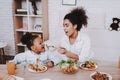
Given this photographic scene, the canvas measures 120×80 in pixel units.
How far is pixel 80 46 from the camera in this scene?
7.48 ft

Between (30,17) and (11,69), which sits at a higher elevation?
(30,17)

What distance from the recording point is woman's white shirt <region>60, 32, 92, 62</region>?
221 centimetres

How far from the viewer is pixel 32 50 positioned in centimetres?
207

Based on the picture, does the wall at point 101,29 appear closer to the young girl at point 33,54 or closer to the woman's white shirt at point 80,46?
the woman's white shirt at point 80,46

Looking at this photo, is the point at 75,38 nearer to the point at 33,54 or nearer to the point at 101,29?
the point at 33,54

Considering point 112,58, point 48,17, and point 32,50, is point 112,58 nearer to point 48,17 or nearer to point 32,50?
point 48,17

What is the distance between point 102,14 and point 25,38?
178 centimetres

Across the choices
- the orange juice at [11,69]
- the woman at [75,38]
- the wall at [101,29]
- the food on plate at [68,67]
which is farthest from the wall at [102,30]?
the orange juice at [11,69]

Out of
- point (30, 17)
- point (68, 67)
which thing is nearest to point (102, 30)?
point (30, 17)

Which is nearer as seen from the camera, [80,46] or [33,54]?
[33,54]

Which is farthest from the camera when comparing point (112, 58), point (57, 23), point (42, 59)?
point (57, 23)

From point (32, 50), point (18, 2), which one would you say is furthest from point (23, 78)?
point (18, 2)

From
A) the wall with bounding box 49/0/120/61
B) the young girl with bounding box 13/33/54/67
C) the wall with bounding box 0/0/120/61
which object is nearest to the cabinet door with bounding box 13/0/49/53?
the wall with bounding box 0/0/120/61

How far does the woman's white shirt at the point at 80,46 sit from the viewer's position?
7.23 feet
